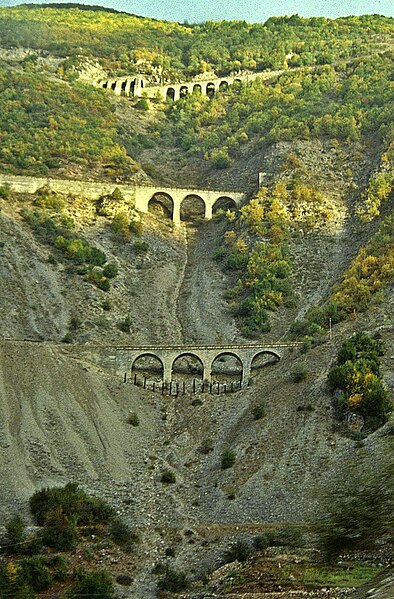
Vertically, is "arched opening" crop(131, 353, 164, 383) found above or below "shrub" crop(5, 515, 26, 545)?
above

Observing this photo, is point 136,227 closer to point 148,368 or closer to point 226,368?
point 148,368

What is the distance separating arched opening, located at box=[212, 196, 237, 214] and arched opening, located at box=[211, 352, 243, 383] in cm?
2954

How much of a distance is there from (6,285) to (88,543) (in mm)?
31196

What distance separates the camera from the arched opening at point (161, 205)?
79900 mm

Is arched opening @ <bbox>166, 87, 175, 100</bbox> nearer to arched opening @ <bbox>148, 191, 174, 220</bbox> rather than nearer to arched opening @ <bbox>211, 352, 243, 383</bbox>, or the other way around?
arched opening @ <bbox>148, 191, 174, 220</bbox>

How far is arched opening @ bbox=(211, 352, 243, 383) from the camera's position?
5312cm

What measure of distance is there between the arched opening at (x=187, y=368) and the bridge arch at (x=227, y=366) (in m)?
0.96

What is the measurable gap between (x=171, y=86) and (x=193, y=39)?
1108 inches

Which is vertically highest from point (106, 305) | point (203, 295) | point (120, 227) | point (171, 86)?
point (171, 86)

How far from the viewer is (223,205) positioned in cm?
8238

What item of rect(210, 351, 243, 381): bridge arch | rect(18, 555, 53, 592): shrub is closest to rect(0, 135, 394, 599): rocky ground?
rect(210, 351, 243, 381): bridge arch

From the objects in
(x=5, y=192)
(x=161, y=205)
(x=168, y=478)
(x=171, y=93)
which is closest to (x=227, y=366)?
(x=168, y=478)

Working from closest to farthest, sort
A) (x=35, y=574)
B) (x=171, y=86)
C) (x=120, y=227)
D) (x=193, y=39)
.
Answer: (x=35, y=574) < (x=120, y=227) < (x=171, y=86) < (x=193, y=39)

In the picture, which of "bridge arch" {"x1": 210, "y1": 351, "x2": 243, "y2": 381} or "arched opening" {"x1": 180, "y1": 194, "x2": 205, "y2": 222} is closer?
"bridge arch" {"x1": 210, "y1": 351, "x2": 243, "y2": 381}
